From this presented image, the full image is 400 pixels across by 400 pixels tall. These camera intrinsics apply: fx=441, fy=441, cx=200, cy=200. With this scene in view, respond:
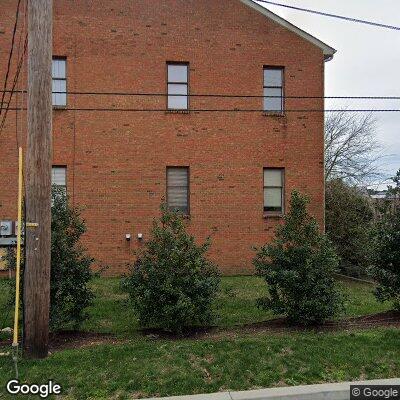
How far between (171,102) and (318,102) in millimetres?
5136

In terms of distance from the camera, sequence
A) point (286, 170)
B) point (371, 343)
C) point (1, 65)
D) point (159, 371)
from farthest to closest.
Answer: point (286, 170), point (1, 65), point (371, 343), point (159, 371)

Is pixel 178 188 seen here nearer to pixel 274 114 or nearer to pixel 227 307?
pixel 274 114

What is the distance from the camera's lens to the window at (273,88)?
1520 cm

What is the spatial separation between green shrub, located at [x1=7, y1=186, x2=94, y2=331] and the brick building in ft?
21.9

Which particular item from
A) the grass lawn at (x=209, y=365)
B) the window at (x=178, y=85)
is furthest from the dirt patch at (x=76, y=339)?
the window at (x=178, y=85)

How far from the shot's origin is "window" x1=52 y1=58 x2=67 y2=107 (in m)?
14.2

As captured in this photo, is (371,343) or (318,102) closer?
(371,343)

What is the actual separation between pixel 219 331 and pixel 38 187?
383cm

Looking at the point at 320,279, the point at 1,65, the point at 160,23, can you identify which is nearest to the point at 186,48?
the point at 160,23

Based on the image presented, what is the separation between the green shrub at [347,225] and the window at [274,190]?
116 inches

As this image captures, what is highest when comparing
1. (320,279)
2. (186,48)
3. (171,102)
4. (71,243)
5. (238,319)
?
(186,48)

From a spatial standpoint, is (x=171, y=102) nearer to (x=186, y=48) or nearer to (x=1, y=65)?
(x=186, y=48)

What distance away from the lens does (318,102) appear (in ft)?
50.5

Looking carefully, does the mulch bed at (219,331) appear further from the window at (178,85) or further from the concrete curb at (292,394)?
the window at (178,85)
